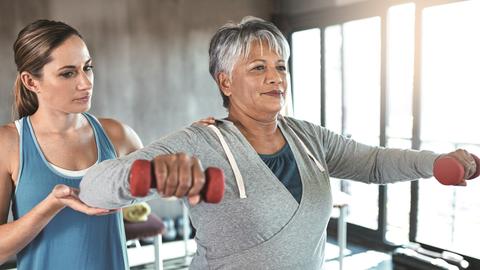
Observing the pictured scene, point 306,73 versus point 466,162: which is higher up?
point 306,73

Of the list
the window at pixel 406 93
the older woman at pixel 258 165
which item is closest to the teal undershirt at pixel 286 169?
the older woman at pixel 258 165

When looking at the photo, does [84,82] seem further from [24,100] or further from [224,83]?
[224,83]

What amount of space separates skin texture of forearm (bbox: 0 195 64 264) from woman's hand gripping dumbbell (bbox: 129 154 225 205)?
1.47 feet

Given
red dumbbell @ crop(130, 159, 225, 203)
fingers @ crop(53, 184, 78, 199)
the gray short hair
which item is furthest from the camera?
the gray short hair

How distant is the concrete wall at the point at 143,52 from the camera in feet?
11.1

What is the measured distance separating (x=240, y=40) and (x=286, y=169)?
328 millimetres

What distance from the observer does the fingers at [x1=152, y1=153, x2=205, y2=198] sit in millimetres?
625

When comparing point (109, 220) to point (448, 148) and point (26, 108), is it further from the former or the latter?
point (448, 148)

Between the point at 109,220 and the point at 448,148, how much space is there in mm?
3259

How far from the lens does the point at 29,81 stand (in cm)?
116

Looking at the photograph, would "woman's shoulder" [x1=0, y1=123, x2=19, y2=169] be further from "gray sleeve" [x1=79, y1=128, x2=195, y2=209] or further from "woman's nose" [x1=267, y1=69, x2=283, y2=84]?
"woman's nose" [x1=267, y1=69, x2=283, y2=84]

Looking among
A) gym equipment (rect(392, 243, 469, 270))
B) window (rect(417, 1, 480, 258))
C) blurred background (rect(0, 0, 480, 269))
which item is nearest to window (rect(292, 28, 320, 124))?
blurred background (rect(0, 0, 480, 269))

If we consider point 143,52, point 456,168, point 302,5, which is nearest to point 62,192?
point 456,168

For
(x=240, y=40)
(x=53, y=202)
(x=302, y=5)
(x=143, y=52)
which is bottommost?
(x=53, y=202)
